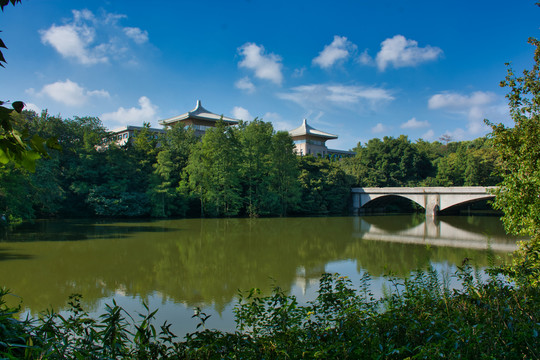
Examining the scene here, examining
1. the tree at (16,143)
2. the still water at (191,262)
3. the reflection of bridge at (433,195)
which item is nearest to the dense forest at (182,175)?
the reflection of bridge at (433,195)

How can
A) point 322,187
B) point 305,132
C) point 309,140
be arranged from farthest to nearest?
point 309,140 → point 305,132 → point 322,187

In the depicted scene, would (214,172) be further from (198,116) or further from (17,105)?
(17,105)

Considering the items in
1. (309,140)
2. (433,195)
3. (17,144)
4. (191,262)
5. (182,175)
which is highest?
(309,140)

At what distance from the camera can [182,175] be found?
91.3 feet

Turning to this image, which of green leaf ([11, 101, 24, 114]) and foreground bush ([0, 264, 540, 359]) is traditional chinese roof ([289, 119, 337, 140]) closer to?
foreground bush ([0, 264, 540, 359])

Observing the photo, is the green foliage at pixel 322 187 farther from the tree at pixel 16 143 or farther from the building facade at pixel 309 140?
the tree at pixel 16 143

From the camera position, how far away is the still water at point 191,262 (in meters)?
7.10

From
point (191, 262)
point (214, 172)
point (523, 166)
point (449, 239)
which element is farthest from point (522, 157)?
point (214, 172)

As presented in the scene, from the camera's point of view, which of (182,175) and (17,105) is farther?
(182,175)

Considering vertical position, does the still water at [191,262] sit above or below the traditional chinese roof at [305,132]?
below

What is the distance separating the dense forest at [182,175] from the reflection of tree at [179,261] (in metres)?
7.56

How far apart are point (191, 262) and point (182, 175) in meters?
17.5

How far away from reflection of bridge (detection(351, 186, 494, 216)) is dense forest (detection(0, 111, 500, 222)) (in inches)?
87.5

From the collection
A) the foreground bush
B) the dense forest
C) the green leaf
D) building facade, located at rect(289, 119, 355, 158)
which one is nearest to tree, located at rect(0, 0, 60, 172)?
the green leaf
